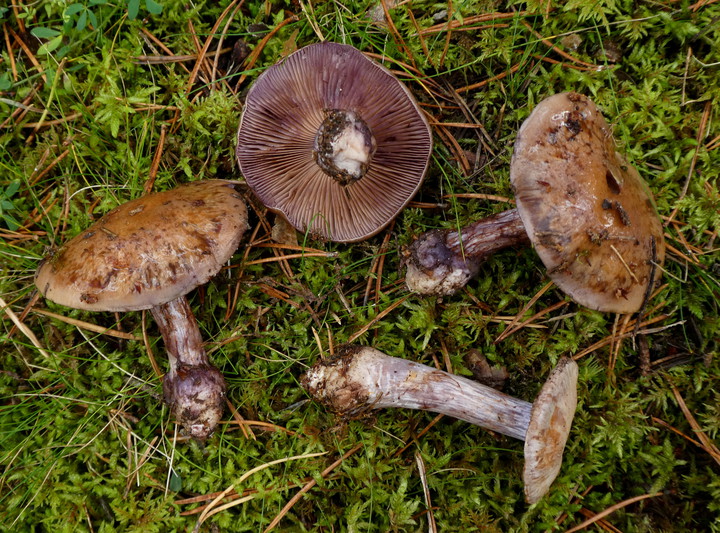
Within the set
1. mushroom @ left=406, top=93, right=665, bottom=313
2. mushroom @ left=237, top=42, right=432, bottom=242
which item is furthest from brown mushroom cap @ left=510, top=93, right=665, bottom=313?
mushroom @ left=237, top=42, right=432, bottom=242

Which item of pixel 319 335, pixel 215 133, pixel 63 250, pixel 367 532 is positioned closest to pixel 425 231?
pixel 319 335

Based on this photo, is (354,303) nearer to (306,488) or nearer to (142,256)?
(306,488)

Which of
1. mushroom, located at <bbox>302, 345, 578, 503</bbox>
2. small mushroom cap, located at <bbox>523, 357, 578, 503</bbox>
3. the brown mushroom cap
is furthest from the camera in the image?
mushroom, located at <bbox>302, 345, 578, 503</bbox>

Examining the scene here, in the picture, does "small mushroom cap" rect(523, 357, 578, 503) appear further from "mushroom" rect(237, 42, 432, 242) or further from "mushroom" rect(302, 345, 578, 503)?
"mushroom" rect(237, 42, 432, 242)

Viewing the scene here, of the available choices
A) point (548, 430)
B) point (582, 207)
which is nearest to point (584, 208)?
point (582, 207)

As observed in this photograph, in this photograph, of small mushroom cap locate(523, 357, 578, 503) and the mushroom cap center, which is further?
the mushroom cap center

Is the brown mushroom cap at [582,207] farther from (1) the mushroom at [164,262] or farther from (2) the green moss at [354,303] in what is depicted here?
(1) the mushroom at [164,262]
